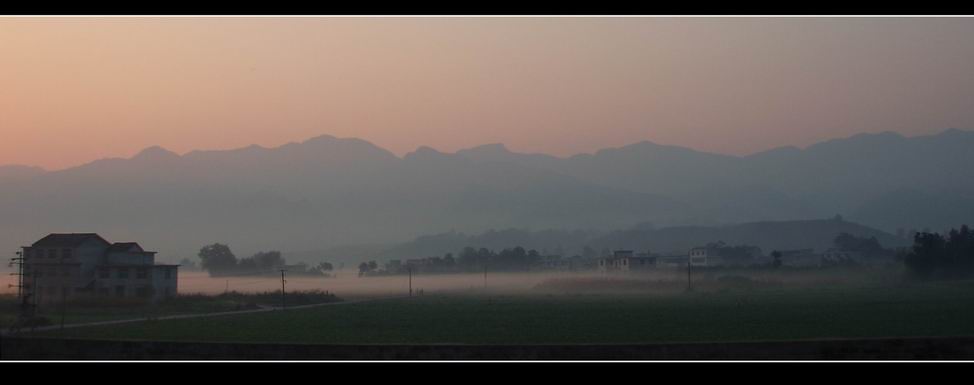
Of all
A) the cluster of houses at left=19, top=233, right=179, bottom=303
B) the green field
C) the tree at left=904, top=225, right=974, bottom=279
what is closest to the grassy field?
the cluster of houses at left=19, top=233, right=179, bottom=303

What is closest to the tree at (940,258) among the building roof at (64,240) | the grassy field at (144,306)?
the grassy field at (144,306)

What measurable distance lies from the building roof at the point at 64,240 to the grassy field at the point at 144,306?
17.2 ft

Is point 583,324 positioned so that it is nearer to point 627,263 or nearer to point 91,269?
point 91,269

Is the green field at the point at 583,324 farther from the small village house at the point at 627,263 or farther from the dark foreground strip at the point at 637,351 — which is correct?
the small village house at the point at 627,263

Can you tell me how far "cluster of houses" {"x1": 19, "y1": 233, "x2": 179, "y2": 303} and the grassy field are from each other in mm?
1911

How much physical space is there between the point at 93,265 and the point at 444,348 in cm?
3627


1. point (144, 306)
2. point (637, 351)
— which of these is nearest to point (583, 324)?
point (637, 351)

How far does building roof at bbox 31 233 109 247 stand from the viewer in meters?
53.5

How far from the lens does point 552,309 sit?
48.0m

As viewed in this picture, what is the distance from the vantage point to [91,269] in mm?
53969

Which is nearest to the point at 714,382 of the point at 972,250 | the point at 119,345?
the point at 119,345

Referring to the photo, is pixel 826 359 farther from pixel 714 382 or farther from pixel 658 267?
pixel 658 267

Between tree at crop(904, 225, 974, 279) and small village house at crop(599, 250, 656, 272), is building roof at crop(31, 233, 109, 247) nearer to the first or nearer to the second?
tree at crop(904, 225, 974, 279)

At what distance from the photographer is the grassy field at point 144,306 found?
40906 mm
